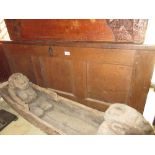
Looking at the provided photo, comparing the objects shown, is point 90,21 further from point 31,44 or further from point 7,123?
point 7,123

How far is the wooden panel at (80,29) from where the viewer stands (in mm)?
1859

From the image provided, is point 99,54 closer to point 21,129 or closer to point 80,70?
point 80,70

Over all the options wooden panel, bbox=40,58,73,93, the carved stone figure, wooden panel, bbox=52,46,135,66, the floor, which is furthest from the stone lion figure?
the carved stone figure

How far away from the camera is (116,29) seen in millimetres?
1943

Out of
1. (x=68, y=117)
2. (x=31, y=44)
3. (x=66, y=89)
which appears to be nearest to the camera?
(x=68, y=117)

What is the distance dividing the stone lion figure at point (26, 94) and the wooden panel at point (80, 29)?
716 millimetres

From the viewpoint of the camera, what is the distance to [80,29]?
7.02 feet

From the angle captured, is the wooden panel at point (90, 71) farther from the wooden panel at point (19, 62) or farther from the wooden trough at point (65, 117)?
the wooden trough at point (65, 117)

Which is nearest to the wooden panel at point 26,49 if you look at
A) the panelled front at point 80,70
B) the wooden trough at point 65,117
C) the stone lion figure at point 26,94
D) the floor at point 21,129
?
the panelled front at point 80,70

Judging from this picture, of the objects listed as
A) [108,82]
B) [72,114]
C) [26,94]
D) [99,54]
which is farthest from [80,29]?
[26,94]

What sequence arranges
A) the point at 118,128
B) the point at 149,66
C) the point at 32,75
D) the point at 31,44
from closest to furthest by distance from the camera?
the point at 118,128
the point at 149,66
the point at 31,44
the point at 32,75

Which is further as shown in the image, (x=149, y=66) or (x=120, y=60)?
(x=120, y=60)
